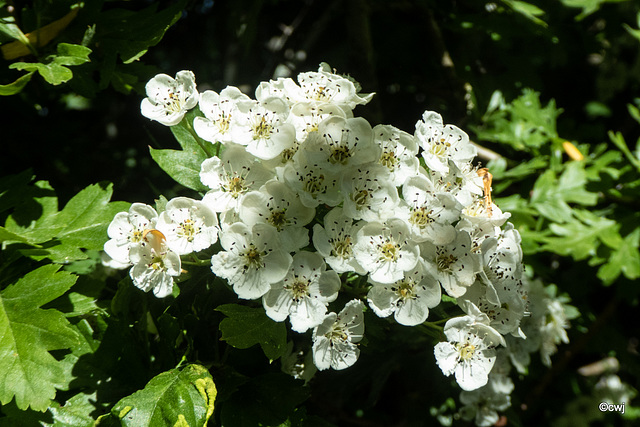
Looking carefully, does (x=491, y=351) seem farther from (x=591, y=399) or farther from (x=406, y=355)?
(x=591, y=399)

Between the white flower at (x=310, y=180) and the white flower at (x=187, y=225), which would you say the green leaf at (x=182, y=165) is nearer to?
the white flower at (x=187, y=225)

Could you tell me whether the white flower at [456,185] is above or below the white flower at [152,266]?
above

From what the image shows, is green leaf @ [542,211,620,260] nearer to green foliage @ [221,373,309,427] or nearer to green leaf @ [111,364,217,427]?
green foliage @ [221,373,309,427]

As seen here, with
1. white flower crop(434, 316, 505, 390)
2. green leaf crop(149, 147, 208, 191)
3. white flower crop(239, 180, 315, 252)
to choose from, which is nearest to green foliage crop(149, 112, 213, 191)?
green leaf crop(149, 147, 208, 191)

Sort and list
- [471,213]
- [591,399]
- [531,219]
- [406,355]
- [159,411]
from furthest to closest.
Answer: [591,399], [531,219], [406,355], [471,213], [159,411]

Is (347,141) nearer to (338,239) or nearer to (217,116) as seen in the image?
(338,239)

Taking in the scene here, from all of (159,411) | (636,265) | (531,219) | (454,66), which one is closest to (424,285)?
(159,411)

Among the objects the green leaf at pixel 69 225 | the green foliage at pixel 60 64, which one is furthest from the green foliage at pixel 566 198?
the green foliage at pixel 60 64
